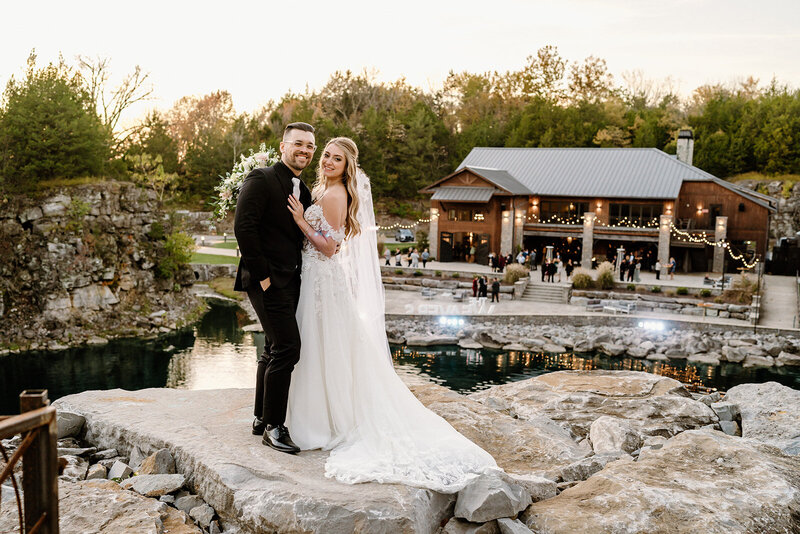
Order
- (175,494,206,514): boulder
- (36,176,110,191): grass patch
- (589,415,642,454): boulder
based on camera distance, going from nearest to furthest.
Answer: (175,494,206,514): boulder
(589,415,642,454): boulder
(36,176,110,191): grass patch

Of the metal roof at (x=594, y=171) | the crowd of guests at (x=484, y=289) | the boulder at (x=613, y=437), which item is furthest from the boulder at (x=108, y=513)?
the metal roof at (x=594, y=171)

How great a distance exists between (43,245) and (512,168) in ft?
94.0

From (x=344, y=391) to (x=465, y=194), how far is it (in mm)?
33146

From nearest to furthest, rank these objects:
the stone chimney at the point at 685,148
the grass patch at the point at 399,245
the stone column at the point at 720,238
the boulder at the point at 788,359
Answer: the boulder at the point at 788,359
the stone column at the point at 720,238
the stone chimney at the point at 685,148
the grass patch at the point at 399,245

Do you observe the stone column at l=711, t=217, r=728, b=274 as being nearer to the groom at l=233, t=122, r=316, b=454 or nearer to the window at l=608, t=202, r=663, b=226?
the window at l=608, t=202, r=663, b=226

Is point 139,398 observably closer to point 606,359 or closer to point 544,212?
point 606,359

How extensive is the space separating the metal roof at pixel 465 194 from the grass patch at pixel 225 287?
1301 centimetres

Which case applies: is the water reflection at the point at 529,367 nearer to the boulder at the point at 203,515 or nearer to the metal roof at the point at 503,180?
the boulder at the point at 203,515

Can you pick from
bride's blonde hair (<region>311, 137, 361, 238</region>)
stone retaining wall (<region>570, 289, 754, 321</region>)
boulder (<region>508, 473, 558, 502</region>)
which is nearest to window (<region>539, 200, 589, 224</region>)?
stone retaining wall (<region>570, 289, 754, 321</region>)

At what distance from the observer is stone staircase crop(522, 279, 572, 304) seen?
2848 cm

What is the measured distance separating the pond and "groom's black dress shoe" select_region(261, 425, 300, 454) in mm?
13129

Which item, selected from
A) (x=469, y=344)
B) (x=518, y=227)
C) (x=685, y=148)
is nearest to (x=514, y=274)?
(x=518, y=227)

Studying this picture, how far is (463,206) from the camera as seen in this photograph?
3812 cm

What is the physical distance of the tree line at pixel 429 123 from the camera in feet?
121
